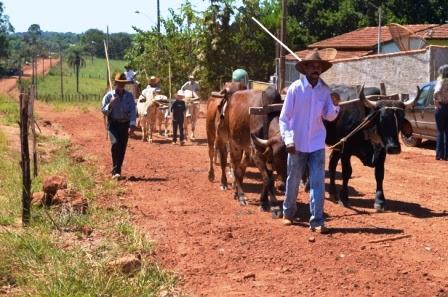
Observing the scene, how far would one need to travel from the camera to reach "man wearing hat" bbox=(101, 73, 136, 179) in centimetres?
1267

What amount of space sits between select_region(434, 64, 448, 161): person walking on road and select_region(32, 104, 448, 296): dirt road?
2306mm

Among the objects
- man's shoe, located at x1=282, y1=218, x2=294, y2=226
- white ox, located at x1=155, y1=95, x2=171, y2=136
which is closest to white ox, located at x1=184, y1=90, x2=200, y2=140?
white ox, located at x1=155, y1=95, x2=171, y2=136

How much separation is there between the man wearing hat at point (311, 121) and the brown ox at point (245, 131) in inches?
49.8

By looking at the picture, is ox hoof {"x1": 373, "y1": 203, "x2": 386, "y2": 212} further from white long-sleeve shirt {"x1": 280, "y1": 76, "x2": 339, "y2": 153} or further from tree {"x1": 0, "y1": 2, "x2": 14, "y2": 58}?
tree {"x1": 0, "y1": 2, "x2": 14, "y2": 58}

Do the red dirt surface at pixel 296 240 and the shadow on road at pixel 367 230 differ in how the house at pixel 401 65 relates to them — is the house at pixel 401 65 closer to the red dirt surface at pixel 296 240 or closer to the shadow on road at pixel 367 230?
the red dirt surface at pixel 296 240

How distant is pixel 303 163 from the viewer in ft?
26.7

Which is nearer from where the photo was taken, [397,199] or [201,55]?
[397,199]

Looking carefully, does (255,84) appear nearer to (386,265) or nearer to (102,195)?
(102,195)

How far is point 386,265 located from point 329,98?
7.10 ft

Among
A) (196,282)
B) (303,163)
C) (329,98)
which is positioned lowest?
(196,282)

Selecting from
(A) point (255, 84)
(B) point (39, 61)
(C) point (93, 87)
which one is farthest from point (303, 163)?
(B) point (39, 61)

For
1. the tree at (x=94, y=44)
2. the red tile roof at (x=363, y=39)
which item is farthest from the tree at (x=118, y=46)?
the red tile roof at (x=363, y=39)

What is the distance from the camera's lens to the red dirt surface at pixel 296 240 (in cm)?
626

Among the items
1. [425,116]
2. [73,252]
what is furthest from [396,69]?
[73,252]
